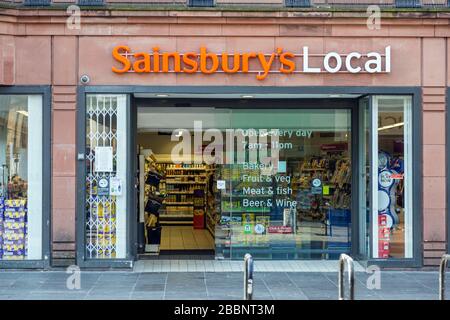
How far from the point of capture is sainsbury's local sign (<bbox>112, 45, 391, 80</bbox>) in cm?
1245

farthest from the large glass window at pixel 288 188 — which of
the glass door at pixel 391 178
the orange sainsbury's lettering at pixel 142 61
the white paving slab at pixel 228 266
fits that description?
the orange sainsbury's lettering at pixel 142 61

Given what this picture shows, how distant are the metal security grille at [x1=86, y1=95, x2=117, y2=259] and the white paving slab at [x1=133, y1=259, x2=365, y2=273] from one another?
30.0 inches

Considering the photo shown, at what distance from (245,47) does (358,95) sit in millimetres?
2210

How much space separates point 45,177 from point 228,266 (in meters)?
3.61

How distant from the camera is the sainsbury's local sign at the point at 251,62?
12445mm

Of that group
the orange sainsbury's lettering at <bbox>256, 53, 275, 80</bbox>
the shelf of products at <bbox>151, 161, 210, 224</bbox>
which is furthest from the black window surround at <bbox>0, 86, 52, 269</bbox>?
the shelf of products at <bbox>151, 161, 210, 224</bbox>

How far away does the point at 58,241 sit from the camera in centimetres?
1235

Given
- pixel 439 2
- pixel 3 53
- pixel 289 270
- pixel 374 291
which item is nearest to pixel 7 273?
pixel 3 53

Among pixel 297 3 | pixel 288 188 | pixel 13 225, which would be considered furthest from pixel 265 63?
pixel 13 225

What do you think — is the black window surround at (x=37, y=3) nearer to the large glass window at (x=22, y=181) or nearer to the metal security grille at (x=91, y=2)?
the metal security grille at (x=91, y=2)

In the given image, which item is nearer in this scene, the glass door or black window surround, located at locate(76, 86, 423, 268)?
black window surround, located at locate(76, 86, 423, 268)

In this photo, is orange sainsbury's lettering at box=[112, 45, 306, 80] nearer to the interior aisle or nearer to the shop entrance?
the shop entrance
